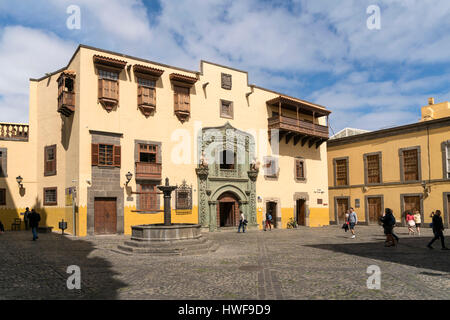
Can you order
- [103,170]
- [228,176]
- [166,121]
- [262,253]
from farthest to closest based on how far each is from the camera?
1. [228,176]
2. [166,121]
3. [103,170]
4. [262,253]

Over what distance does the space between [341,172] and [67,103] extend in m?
25.2

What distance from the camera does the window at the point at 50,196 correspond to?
2369cm

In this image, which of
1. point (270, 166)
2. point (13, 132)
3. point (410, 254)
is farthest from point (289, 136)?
point (13, 132)

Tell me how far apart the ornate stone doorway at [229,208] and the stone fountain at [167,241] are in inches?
481

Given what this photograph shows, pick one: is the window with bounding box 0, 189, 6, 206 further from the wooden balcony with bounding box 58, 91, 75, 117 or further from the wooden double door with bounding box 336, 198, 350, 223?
the wooden double door with bounding box 336, 198, 350, 223

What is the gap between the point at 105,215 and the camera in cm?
2202

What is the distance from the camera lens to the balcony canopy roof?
29531mm

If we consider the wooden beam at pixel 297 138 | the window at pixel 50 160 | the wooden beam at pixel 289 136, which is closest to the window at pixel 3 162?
the window at pixel 50 160

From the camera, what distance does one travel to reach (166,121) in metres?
24.7

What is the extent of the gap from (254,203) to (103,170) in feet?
37.5

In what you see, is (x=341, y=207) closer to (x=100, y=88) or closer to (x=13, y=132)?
(x=100, y=88)
